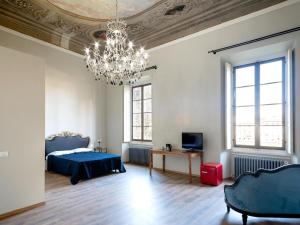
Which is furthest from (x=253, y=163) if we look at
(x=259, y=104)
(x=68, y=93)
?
(x=68, y=93)

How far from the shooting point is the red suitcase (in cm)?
497

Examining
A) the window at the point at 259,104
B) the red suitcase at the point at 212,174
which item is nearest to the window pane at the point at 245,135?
the window at the point at 259,104

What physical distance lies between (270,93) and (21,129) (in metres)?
5.59

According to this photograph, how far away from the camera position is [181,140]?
20.4 ft

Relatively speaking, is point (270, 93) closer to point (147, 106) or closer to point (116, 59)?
point (116, 59)

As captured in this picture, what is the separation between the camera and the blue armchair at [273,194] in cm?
283

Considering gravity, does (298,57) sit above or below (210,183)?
above

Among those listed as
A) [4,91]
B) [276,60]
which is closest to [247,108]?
[276,60]

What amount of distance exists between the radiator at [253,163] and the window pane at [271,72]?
196 centimetres

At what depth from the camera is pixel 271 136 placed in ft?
17.0

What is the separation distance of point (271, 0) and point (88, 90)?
644 centimetres

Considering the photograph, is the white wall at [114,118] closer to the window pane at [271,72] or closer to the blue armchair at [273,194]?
the window pane at [271,72]

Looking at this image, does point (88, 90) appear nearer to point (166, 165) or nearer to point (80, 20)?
point (80, 20)

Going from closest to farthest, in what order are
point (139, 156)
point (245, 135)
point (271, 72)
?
point (271, 72) → point (245, 135) → point (139, 156)
